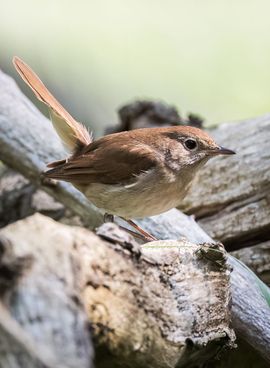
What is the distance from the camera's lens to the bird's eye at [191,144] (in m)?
4.31

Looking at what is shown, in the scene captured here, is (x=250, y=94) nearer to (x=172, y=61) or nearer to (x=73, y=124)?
(x=172, y=61)

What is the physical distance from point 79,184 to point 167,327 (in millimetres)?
1824

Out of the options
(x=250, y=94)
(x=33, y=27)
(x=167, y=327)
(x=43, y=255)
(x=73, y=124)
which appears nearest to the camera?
(x=43, y=255)

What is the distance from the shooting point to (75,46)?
22.1ft

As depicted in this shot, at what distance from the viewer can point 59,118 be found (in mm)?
4527

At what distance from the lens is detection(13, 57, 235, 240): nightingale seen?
4.09m

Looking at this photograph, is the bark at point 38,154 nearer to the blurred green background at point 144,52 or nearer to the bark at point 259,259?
the bark at point 259,259

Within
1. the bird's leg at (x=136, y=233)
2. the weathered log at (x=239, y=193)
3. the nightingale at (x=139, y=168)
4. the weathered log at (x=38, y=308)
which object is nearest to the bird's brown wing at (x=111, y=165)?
the nightingale at (x=139, y=168)

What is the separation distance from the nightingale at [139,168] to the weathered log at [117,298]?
1.01 m

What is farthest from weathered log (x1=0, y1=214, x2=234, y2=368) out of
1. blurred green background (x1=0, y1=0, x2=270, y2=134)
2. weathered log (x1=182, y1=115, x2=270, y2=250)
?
blurred green background (x1=0, y1=0, x2=270, y2=134)

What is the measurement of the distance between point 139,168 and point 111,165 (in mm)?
175

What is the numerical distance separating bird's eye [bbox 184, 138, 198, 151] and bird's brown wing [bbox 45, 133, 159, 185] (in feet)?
0.65

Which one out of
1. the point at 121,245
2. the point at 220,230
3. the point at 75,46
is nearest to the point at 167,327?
the point at 121,245

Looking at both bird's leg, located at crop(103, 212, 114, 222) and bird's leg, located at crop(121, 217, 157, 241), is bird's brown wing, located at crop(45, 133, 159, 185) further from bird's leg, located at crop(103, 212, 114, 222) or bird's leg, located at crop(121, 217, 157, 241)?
bird's leg, located at crop(121, 217, 157, 241)
